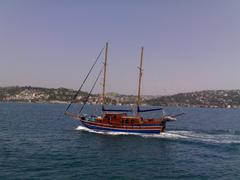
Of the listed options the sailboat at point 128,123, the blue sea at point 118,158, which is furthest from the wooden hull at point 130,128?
the blue sea at point 118,158

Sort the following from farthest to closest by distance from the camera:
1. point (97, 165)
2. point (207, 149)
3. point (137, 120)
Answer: point (137, 120) < point (207, 149) < point (97, 165)

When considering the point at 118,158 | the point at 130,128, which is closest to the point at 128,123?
the point at 130,128

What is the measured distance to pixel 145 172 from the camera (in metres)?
29.6

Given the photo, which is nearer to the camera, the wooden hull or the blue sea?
the blue sea

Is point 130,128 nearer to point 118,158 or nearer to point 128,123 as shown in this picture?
point 128,123

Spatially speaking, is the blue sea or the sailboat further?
the sailboat

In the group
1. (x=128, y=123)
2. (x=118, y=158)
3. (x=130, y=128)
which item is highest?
(x=128, y=123)

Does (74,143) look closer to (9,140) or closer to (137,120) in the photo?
(9,140)

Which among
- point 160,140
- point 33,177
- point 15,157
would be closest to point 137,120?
point 160,140

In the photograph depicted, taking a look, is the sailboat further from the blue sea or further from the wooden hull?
the blue sea

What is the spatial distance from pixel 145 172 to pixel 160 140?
21.5 meters

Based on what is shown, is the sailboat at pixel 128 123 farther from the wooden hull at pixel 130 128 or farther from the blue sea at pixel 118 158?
the blue sea at pixel 118 158

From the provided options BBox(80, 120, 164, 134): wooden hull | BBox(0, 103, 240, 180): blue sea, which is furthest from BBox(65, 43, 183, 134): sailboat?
BBox(0, 103, 240, 180): blue sea

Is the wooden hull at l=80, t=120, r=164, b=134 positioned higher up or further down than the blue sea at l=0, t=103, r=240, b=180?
higher up
